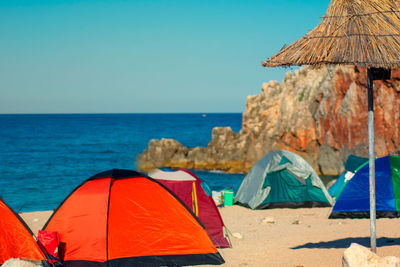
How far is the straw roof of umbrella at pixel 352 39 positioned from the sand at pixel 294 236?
12.2ft

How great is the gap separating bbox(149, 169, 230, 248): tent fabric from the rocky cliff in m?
18.1

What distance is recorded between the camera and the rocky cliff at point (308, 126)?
2708 cm

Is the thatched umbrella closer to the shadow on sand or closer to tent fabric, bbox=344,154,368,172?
the shadow on sand

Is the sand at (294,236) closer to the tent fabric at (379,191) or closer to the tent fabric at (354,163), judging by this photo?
the tent fabric at (379,191)

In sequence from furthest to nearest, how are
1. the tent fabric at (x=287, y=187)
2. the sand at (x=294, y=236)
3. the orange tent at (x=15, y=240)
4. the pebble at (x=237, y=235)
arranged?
the tent fabric at (x=287, y=187) → the pebble at (x=237, y=235) → the sand at (x=294, y=236) → the orange tent at (x=15, y=240)

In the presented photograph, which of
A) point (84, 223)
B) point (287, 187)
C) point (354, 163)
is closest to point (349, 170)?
Result: point (354, 163)

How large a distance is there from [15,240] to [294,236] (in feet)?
22.2

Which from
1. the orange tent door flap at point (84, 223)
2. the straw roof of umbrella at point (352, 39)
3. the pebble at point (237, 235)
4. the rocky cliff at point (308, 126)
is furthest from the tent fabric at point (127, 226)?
the rocky cliff at point (308, 126)

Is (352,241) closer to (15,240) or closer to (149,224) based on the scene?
(149,224)

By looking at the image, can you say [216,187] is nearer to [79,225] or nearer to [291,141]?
[291,141]

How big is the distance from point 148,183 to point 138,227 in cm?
92

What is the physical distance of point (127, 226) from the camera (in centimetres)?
923

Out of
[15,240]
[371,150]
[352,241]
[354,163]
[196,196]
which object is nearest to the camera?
[371,150]

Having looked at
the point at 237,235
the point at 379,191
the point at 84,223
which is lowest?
the point at 237,235
